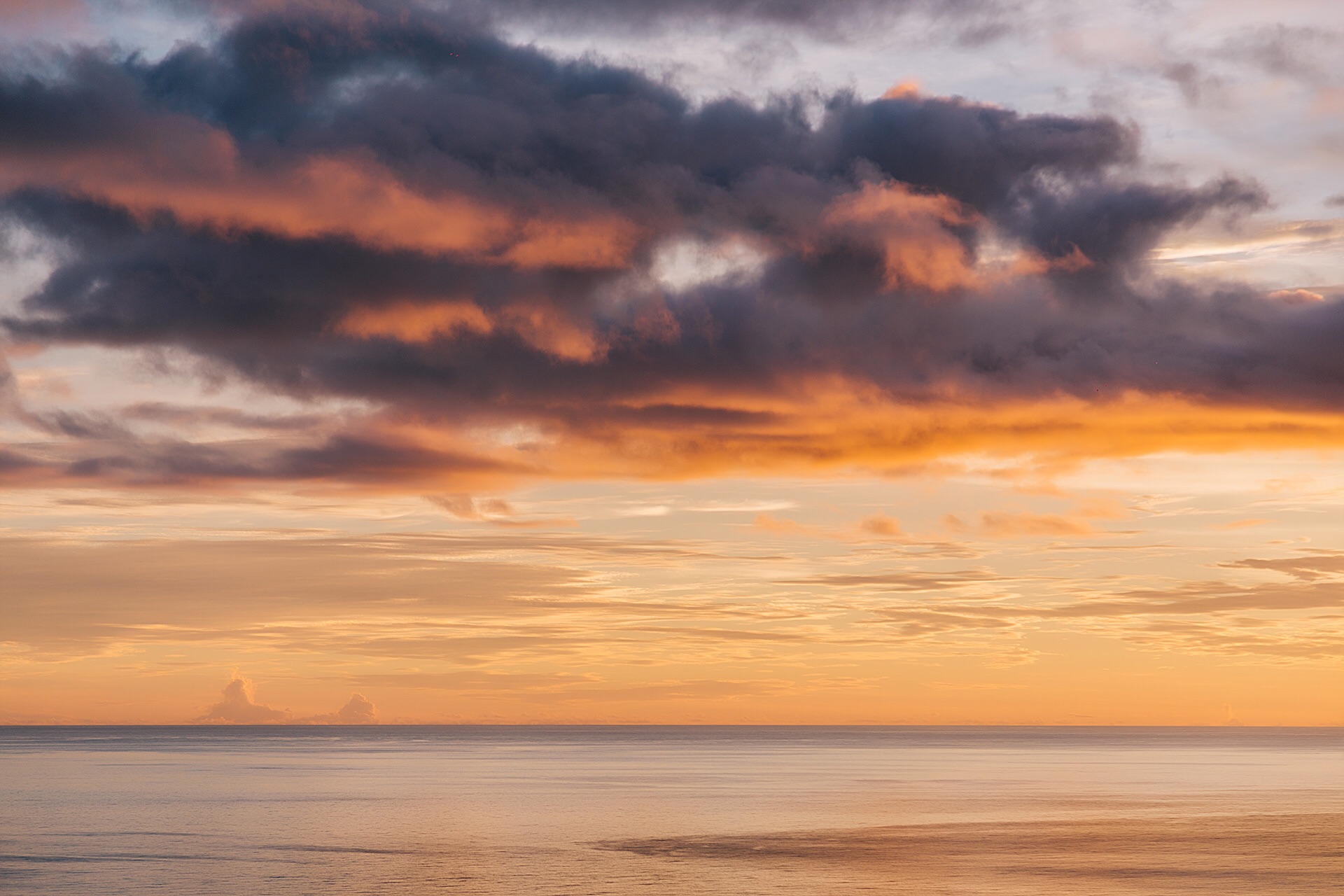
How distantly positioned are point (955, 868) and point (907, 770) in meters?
122

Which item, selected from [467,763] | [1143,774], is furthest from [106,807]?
[1143,774]

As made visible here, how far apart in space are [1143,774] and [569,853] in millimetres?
115830

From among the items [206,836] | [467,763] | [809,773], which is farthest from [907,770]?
[206,836]

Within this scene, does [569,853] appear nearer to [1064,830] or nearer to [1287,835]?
[1064,830]

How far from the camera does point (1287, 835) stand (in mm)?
75500

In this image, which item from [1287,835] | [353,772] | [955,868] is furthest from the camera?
[353,772]

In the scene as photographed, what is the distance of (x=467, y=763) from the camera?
→ 199875 millimetres

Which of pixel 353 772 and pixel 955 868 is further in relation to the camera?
pixel 353 772

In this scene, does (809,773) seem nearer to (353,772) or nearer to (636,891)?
(353,772)

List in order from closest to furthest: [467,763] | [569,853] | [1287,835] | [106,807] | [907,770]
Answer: [569,853], [1287,835], [106,807], [907,770], [467,763]

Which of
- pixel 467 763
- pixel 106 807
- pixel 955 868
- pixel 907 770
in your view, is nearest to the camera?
pixel 955 868

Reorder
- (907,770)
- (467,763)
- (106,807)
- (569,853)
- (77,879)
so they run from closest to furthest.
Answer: (77,879) → (569,853) → (106,807) → (907,770) → (467,763)

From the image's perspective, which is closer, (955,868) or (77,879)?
(77,879)

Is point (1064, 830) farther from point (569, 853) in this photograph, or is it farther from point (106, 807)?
point (106, 807)
